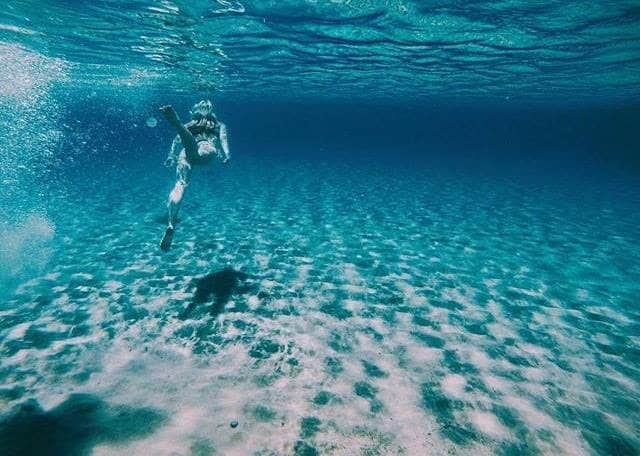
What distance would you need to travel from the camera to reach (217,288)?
25.7 ft

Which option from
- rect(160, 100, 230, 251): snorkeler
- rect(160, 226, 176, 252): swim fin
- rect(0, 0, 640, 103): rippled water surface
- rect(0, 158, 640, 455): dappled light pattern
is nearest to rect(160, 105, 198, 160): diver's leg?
A: rect(160, 100, 230, 251): snorkeler

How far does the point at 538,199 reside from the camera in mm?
20234

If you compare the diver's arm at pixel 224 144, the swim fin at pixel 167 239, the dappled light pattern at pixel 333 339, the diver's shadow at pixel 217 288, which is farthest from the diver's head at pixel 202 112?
the diver's shadow at pixel 217 288

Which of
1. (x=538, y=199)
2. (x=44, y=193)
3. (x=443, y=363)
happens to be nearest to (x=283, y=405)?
(x=443, y=363)

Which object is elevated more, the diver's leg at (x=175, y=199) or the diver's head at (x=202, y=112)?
the diver's head at (x=202, y=112)

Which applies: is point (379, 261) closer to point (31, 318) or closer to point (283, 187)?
point (31, 318)

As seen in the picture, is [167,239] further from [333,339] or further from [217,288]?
[333,339]

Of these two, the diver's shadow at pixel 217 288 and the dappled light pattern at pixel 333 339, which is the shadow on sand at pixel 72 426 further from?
the diver's shadow at pixel 217 288

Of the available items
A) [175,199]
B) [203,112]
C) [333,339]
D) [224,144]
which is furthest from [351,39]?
[333,339]

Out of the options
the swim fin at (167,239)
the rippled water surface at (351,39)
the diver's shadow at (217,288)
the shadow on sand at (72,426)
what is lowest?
the diver's shadow at (217,288)

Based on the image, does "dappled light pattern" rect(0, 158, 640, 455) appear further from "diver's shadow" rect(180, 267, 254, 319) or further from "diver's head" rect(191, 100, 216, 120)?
"diver's head" rect(191, 100, 216, 120)

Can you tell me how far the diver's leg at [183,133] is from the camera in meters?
5.77

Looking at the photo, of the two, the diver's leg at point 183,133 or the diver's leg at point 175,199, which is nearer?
the diver's leg at point 183,133

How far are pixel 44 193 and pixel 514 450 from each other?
21.2 m
